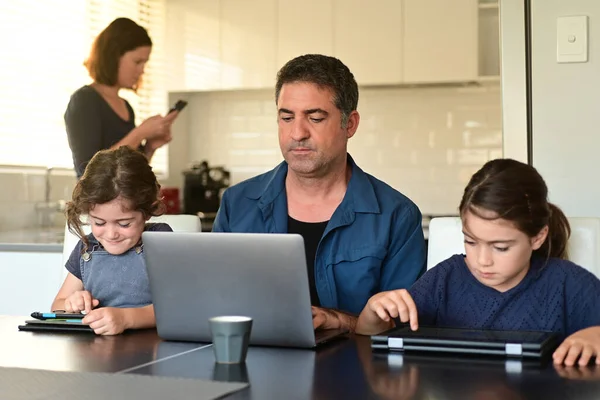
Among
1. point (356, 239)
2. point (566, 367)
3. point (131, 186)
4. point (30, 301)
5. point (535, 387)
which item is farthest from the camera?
point (30, 301)

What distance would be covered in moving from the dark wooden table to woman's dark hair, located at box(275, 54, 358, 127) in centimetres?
75

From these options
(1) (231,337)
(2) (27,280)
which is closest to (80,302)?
(1) (231,337)

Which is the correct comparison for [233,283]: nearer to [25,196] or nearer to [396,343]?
[396,343]

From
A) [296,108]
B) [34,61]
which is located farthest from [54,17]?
[296,108]

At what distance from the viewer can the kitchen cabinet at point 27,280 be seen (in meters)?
3.04

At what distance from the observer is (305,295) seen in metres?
1.48

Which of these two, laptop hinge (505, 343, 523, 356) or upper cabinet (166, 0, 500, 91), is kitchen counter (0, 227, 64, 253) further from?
laptop hinge (505, 343, 523, 356)

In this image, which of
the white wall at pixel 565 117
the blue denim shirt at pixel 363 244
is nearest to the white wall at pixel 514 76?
the white wall at pixel 565 117

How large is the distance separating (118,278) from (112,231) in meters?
0.12

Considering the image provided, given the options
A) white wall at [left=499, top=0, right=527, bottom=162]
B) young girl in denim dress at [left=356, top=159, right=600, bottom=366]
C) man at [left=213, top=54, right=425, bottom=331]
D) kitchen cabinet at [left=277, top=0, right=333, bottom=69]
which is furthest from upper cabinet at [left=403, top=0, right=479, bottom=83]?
young girl in denim dress at [left=356, top=159, right=600, bottom=366]

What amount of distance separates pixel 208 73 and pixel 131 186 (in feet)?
11.0

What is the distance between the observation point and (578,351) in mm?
1373

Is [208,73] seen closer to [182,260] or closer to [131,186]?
[131,186]

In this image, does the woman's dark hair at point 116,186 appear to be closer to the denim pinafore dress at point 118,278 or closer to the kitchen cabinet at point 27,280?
the denim pinafore dress at point 118,278
